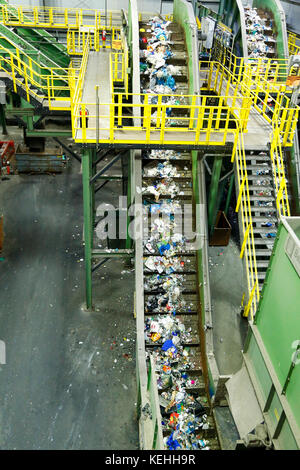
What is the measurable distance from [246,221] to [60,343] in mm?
4430

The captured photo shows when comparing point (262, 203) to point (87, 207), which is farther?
point (87, 207)

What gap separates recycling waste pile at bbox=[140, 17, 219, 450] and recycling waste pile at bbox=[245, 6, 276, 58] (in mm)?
5120

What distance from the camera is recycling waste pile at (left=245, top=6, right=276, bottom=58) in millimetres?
12836

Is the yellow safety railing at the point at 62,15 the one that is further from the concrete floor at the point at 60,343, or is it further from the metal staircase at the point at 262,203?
the metal staircase at the point at 262,203

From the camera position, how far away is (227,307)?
9.20m

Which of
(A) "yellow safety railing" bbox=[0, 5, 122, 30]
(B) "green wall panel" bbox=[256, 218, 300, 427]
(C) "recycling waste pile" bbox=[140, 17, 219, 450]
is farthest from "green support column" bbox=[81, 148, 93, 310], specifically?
(A) "yellow safety railing" bbox=[0, 5, 122, 30]

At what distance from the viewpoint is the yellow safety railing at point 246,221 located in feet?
21.0

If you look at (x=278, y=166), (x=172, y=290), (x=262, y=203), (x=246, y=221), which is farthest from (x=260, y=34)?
(x=172, y=290)

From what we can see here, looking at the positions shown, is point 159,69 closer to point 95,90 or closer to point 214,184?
point 95,90

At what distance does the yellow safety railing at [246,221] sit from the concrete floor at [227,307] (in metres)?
1.39

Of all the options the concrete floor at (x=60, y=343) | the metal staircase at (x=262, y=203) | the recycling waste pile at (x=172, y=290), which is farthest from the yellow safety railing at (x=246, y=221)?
the concrete floor at (x=60, y=343)

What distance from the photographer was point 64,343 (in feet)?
26.5
